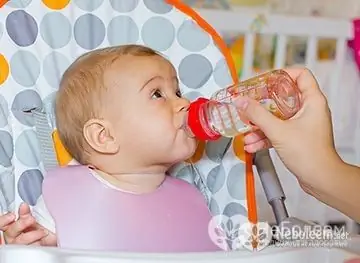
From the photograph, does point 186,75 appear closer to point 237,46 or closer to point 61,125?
point 61,125

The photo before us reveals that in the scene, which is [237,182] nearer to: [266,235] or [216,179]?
[216,179]

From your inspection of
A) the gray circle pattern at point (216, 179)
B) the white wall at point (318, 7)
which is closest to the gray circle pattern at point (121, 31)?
the gray circle pattern at point (216, 179)

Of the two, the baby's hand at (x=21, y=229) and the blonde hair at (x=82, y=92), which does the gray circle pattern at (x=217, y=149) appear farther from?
the baby's hand at (x=21, y=229)

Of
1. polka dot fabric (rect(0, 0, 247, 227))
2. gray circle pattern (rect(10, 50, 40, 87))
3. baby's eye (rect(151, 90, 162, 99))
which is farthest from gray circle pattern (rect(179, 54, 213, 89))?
gray circle pattern (rect(10, 50, 40, 87))

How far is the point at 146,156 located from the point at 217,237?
0.50 feet

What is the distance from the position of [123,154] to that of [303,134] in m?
0.30

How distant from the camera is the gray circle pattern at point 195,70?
1.15 m

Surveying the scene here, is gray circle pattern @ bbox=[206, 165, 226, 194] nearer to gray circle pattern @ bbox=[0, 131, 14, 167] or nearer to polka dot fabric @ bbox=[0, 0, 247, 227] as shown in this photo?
polka dot fabric @ bbox=[0, 0, 247, 227]

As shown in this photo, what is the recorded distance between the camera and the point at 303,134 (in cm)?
84

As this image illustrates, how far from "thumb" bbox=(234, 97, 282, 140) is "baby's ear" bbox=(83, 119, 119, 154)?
0.80 feet

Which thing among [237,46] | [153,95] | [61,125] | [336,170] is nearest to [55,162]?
[61,125]

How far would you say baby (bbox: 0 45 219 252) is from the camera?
1000 mm

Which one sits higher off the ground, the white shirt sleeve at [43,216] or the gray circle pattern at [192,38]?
the gray circle pattern at [192,38]

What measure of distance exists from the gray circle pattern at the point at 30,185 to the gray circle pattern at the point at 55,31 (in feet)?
0.61
